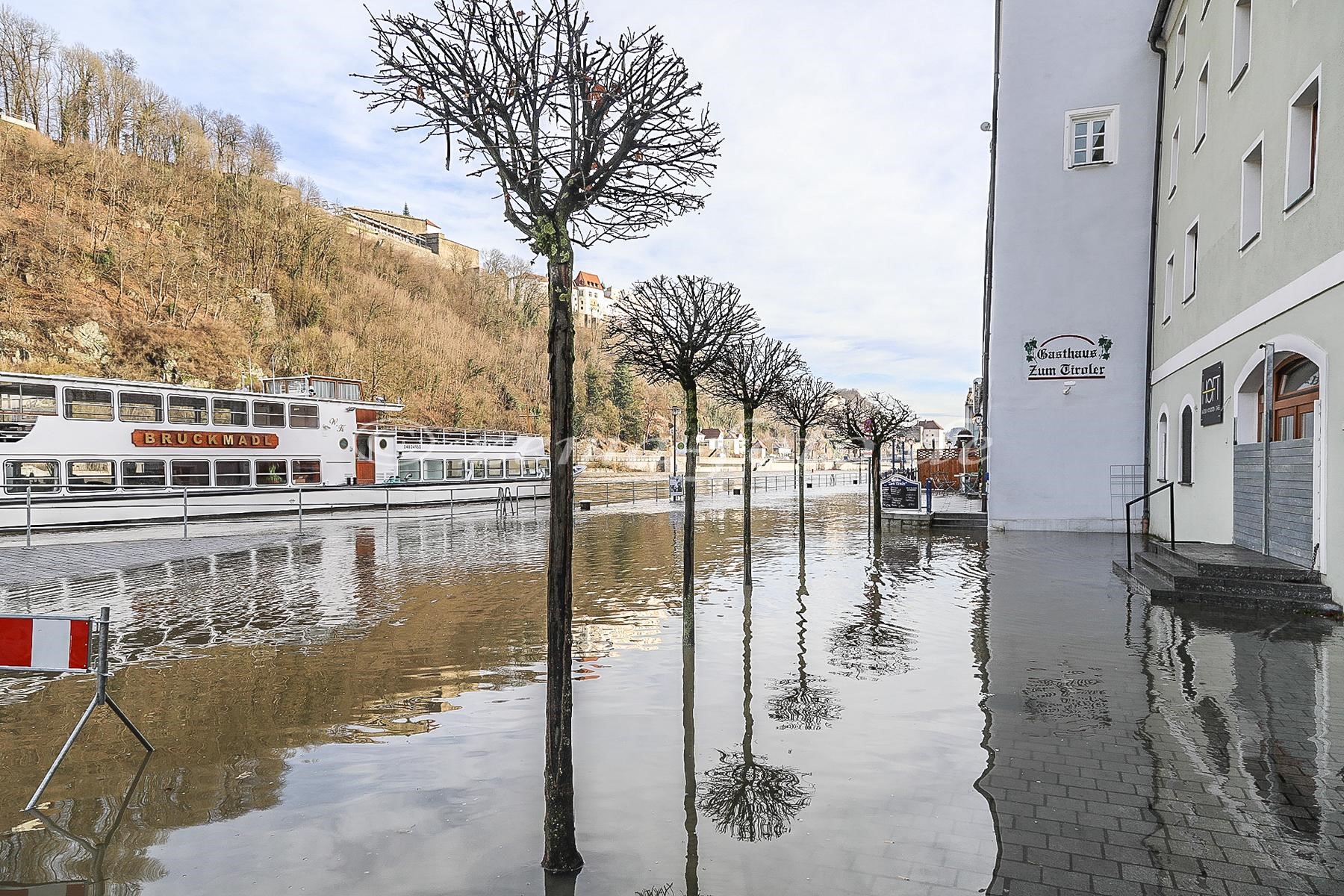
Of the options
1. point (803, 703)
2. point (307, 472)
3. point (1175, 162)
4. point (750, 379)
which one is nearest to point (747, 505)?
point (750, 379)

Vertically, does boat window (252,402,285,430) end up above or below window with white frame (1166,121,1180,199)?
below

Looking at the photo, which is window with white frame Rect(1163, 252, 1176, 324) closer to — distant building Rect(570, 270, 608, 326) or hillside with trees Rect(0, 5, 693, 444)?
hillside with trees Rect(0, 5, 693, 444)

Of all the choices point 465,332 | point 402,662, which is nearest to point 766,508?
point 402,662

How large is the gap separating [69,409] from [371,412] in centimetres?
1277

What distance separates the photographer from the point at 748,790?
491 cm

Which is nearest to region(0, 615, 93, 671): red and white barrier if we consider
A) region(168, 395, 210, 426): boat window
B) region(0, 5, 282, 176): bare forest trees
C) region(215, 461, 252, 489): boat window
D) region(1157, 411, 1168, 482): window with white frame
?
region(1157, 411, 1168, 482): window with white frame

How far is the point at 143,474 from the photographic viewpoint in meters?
25.7

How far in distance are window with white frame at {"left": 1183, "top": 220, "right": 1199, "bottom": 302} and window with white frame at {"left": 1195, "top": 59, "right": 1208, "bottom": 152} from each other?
156 centimetres

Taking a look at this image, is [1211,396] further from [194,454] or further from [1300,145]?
[194,454]

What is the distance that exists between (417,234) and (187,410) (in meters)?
97.1

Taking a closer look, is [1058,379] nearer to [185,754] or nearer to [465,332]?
[185,754]

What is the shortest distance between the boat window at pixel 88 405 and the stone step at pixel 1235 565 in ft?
90.7

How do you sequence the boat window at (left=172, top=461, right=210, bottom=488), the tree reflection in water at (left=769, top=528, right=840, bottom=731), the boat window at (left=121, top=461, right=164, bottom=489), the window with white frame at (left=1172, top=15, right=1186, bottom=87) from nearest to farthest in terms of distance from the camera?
the tree reflection in water at (left=769, top=528, right=840, bottom=731)
the window with white frame at (left=1172, top=15, right=1186, bottom=87)
the boat window at (left=121, top=461, right=164, bottom=489)
the boat window at (left=172, top=461, right=210, bottom=488)

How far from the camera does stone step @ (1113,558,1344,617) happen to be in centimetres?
945
